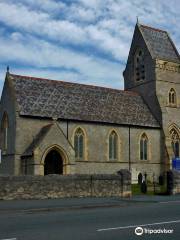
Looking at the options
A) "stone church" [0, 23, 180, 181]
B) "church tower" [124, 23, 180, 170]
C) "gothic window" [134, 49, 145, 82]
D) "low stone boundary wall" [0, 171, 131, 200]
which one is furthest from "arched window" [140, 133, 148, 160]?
"low stone boundary wall" [0, 171, 131, 200]

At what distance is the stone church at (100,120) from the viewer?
126ft

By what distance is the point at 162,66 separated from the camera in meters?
50.6

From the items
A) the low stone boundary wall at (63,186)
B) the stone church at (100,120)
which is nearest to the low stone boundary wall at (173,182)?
the low stone boundary wall at (63,186)

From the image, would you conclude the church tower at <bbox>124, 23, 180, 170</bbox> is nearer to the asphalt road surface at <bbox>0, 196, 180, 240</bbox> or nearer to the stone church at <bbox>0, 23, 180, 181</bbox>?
the stone church at <bbox>0, 23, 180, 181</bbox>

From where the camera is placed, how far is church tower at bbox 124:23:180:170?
4859cm

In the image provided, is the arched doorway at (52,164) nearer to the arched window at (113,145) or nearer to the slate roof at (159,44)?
the arched window at (113,145)

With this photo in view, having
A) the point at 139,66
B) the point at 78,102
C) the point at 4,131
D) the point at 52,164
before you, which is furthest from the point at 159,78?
the point at 4,131

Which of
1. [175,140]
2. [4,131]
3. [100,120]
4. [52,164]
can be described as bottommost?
[52,164]

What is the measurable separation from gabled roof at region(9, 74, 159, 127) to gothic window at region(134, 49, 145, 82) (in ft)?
11.1

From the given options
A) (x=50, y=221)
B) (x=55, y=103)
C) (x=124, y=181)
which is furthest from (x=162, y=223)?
(x=55, y=103)

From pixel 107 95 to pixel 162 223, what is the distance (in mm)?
34762

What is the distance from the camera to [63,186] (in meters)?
26.6

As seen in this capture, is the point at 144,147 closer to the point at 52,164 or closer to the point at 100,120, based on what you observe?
the point at 100,120

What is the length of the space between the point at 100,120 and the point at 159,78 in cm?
1099
